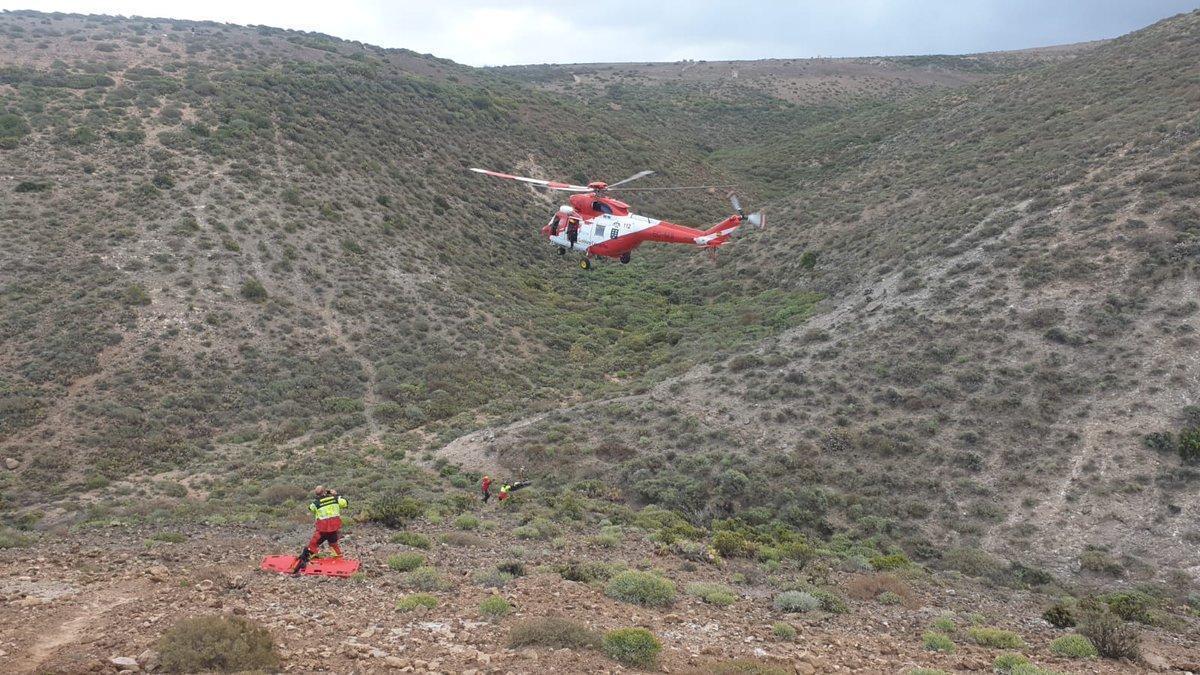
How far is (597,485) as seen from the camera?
23.3 metres

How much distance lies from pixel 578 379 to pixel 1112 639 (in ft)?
87.2

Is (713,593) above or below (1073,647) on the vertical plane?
below

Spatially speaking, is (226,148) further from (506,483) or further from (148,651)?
(148,651)

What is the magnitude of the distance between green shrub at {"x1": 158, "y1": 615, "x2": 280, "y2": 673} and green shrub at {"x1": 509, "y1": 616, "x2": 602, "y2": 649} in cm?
304

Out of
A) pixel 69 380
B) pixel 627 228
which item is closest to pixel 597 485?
pixel 627 228

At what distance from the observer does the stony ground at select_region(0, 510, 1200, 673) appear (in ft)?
28.7

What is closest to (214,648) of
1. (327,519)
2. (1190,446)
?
(327,519)

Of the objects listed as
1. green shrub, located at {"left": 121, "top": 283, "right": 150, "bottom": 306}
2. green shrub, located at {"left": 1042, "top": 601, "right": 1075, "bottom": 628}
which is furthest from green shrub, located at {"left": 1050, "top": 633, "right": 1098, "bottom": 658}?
green shrub, located at {"left": 121, "top": 283, "right": 150, "bottom": 306}

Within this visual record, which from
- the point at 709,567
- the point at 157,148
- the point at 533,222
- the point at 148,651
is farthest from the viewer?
the point at 533,222

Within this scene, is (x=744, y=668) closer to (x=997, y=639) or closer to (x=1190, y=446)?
(x=997, y=639)

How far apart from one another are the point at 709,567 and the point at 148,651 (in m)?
11.0

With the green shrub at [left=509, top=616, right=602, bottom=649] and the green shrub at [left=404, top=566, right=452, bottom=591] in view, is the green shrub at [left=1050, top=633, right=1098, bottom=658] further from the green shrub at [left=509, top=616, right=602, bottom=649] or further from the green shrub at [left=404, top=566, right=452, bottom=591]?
the green shrub at [left=404, top=566, right=452, bottom=591]

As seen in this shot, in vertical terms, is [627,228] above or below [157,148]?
below

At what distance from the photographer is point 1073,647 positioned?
1120 centimetres
